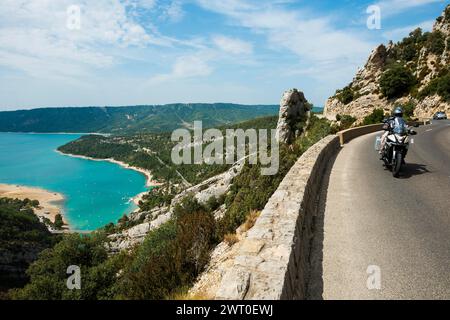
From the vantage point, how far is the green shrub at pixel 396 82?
54125 mm

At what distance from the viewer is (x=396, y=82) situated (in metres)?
53.9

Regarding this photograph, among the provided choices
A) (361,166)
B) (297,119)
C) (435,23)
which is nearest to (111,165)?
(297,119)

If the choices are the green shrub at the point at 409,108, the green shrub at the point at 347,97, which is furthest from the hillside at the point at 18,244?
the green shrub at the point at 409,108

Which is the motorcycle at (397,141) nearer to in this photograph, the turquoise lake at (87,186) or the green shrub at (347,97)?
the green shrub at (347,97)

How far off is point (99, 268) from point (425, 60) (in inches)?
2606

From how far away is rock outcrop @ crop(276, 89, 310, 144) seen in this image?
171 feet

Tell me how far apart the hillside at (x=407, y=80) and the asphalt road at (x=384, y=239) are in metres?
47.0

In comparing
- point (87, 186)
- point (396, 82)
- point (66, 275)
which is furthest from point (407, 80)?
point (87, 186)

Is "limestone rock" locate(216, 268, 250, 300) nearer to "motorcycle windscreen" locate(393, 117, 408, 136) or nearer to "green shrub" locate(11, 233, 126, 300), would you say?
"motorcycle windscreen" locate(393, 117, 408, 136)

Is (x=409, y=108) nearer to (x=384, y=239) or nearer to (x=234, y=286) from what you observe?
(x=384, y=239)

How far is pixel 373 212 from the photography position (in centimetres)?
704

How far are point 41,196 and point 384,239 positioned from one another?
136 m

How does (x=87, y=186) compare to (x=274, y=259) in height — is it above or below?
below

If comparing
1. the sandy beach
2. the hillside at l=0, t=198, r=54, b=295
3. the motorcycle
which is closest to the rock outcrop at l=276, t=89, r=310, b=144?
the motorcycle
